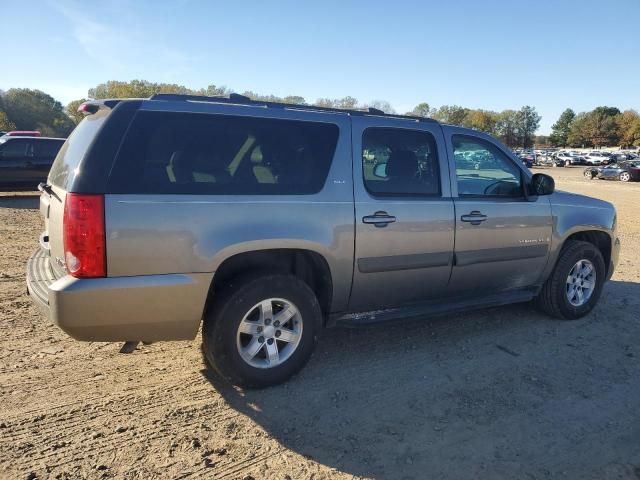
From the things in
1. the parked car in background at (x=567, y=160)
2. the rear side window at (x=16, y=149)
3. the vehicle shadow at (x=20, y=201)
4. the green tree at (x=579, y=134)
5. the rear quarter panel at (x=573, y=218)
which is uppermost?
the green tree at (x=579, y=134)

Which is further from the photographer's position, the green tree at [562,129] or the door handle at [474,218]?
the green tree at [562,129]

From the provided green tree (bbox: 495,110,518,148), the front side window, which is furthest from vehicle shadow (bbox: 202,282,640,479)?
green tree (bbox: 495,110,518,148)

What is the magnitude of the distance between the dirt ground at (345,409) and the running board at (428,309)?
1.15 ft

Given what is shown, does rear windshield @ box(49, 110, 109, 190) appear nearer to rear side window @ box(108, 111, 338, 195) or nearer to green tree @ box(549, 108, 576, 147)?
rear side window @ box(108, 111, 338, 195)

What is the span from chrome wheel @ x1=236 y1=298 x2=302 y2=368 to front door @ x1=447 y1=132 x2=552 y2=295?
61.6 inches

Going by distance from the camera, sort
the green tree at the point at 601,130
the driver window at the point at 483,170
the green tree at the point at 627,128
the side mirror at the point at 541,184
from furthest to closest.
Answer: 1. the green tree at the point at 601,130
2. the green tree at the point at 627,128
3. the side mirror at the point at 541,184
4. the driver window at the point at 483,170

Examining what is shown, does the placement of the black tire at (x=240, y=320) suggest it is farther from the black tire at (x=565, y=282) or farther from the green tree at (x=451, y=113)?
the green tree at (x=451, y=113)

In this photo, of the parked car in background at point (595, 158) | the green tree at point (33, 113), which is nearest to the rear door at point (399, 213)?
the parked car in background at point (595, 158)

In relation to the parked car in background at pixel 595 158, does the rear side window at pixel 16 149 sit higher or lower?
lower

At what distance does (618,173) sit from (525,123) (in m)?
107

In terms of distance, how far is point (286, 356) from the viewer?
11.7 feet

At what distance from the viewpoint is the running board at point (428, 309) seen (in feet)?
12.6

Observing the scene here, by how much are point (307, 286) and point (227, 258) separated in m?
0.65

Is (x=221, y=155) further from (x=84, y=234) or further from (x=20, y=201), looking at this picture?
(x=20, y=201)
